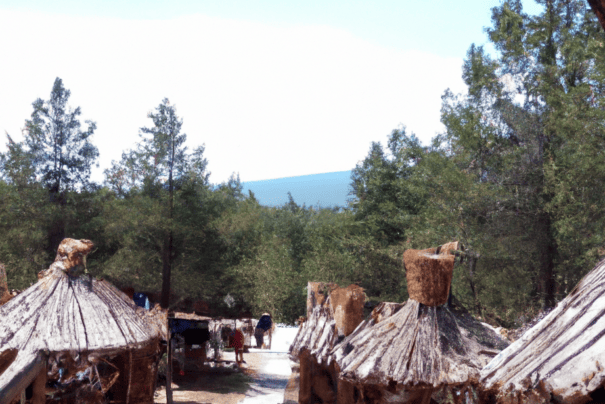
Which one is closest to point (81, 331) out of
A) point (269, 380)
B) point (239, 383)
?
point (239, 383)

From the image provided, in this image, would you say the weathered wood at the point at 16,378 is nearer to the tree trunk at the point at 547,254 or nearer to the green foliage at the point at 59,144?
the tree trunk at the point at 547,254

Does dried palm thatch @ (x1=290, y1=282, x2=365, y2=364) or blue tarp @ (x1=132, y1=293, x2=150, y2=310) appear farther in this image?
blue tarp @ (x1=132, y1=293, x2=150, y2=310)

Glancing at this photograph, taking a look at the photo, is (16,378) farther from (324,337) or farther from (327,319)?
(327,319)

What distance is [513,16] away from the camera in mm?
18938

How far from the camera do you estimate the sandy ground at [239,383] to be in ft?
51.9

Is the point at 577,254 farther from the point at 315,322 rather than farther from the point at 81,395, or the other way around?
the point at 81,395

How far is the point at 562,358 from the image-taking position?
6.24 ft

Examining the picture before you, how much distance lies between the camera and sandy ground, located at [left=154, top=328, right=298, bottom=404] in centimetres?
1582

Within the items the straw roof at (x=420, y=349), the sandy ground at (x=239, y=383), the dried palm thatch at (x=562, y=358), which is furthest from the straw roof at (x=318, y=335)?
the dried palm thatch at (x=562, y=358)

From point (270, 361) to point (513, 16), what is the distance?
16.5 meters

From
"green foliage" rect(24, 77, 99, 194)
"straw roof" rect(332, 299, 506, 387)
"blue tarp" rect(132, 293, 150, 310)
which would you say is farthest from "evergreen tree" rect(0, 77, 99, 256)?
"straw roof" rect(332, 299, 506, 387)

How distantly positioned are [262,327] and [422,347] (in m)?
19.2

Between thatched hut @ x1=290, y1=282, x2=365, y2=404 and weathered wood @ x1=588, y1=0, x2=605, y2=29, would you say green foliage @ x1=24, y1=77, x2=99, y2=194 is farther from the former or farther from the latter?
weathered wood @ x1=588, y1=0, x2=605, y2=29

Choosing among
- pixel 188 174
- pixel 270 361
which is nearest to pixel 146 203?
pixel 188 174
